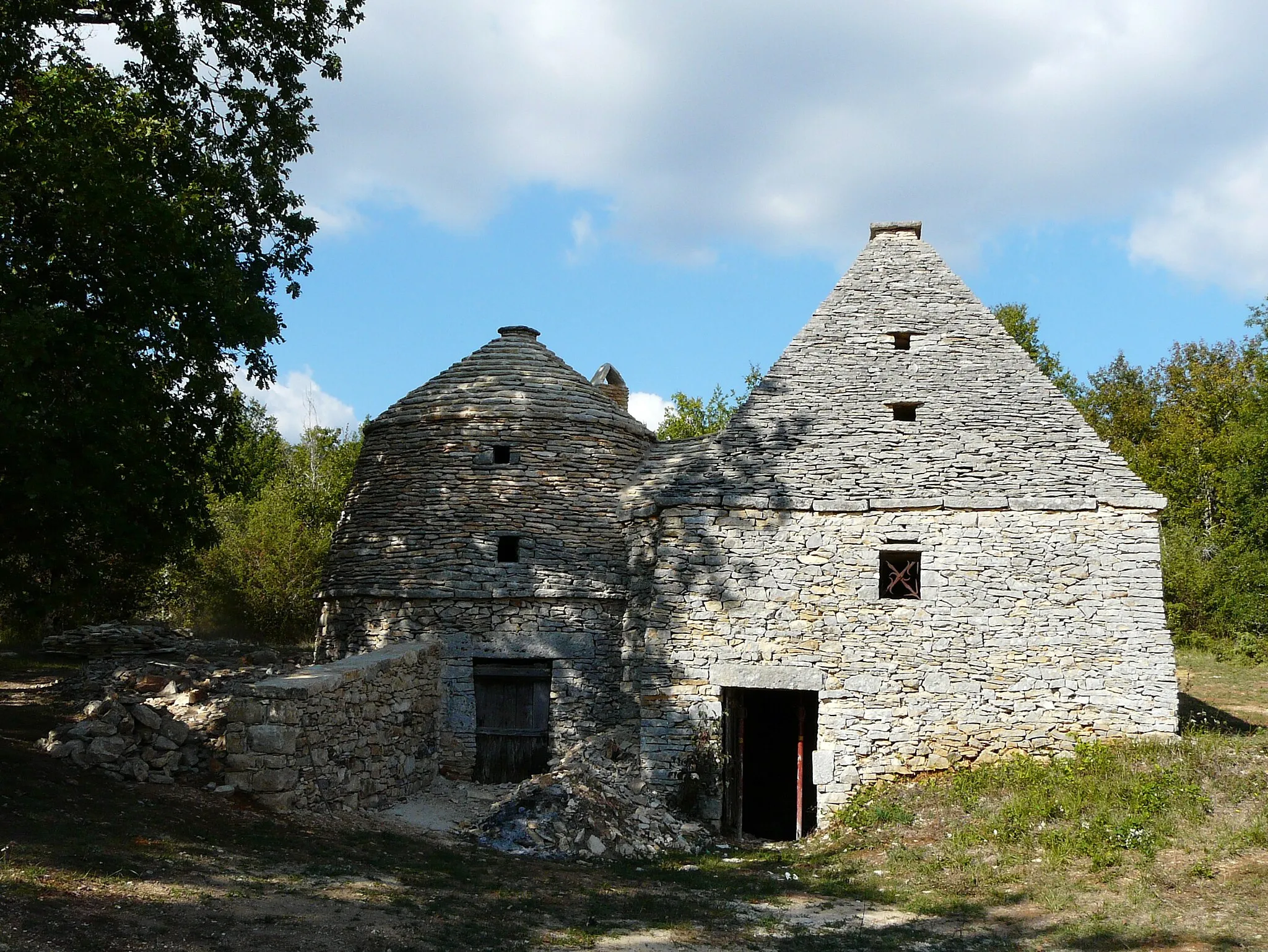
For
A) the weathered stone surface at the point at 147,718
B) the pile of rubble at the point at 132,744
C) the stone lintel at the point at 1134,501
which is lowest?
the pile of rubble at the point at 132,744

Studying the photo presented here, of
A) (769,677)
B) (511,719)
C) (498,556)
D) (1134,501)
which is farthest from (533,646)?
(1134,501)

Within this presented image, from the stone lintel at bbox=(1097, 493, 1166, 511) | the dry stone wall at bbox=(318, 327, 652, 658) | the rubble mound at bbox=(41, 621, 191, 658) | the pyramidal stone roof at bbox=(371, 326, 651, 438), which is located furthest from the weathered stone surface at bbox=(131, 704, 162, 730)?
the stone lintel at bbox=(1097, 493, 1166, 511)

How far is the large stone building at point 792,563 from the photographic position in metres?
12.4

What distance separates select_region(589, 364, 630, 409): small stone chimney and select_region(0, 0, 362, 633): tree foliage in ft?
24.9

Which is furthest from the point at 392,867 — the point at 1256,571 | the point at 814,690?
the point at 1256,571

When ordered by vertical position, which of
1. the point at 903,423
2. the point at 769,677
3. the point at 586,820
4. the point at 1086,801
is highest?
the point at 903,423

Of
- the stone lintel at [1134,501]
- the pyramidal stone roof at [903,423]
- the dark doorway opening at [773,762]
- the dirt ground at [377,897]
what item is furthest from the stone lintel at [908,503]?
the dirt ground at [377,897]

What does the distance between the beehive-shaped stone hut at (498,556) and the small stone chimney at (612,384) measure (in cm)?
324

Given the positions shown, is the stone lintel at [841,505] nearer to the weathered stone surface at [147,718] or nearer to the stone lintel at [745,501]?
the stone lintel at [745,501]

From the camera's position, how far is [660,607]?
13.2 metres

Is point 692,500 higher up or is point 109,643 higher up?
point 692,500

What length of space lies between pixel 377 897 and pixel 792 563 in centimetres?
708

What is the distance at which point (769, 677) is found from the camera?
41.6 ft

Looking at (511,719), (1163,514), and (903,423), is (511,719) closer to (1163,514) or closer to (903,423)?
(903,423)
